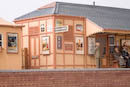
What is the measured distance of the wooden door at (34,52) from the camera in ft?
123

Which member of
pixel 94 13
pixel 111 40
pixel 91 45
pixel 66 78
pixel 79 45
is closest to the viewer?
pixel 66 78

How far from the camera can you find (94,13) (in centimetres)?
3947

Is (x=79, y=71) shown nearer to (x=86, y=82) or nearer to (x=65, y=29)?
(x=86, y=82)

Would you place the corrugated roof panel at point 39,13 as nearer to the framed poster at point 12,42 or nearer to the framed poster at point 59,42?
the framed poster at point 59,42

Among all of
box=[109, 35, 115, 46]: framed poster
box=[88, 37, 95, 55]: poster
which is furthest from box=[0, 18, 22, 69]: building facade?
box=[109, 35, 115, 46]: framed poster

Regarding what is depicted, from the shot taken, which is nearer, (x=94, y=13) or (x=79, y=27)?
(x=79, y=27)

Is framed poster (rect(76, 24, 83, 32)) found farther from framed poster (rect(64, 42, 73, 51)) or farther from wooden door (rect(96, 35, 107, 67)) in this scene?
wooden door (rect(96, 35, 107, 67))

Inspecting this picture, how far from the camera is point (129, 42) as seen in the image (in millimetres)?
39625

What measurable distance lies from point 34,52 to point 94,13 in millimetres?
5669

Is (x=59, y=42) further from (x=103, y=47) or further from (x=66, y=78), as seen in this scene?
(x=66, y=78)

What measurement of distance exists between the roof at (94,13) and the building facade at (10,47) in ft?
12.5

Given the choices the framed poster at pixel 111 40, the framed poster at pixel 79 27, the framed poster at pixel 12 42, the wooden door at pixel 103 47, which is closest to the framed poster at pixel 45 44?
the framed poster at pixel 79 27

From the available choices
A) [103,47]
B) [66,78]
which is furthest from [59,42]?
[66,78]

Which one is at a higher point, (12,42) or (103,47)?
(12,42)
